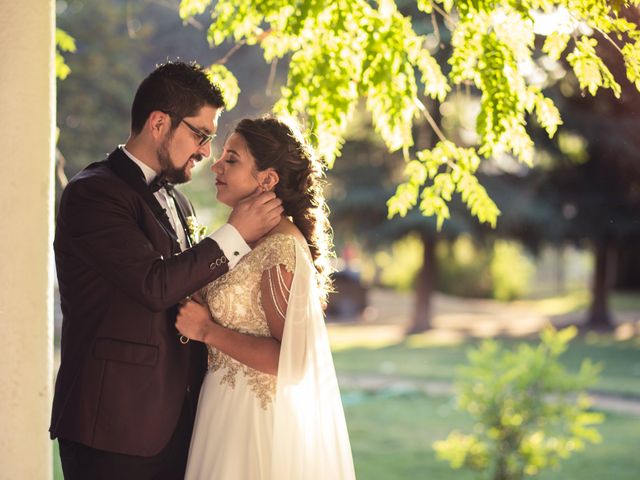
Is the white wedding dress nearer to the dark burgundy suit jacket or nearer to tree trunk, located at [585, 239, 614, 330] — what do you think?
the dark burgundy suit jacket

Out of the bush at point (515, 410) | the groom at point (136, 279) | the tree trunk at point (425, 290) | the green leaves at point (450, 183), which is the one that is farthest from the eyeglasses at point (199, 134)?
the tree trunk at point (425, 290)

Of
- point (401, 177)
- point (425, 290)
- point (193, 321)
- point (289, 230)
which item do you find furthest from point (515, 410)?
point (425, 290)

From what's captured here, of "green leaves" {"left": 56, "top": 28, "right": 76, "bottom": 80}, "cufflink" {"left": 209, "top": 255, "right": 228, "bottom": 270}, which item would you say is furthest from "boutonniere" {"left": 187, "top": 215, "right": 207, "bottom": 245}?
"green leaves" {"left": 56, "top": 28, "right": 76, "bottom": 80}

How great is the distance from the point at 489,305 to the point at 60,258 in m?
33.2

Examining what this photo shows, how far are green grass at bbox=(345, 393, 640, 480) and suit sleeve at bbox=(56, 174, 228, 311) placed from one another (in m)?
8.44

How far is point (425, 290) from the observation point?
26641mm

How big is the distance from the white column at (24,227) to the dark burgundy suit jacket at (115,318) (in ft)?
0.48

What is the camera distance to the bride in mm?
3668

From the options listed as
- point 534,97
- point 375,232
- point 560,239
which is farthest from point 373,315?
point 534,97

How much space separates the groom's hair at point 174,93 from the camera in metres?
3.64

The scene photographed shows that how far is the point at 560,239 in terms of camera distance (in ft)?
80.6

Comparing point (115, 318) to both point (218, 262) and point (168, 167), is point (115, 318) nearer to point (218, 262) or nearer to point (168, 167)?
point (218, 262)

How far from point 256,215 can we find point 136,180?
0.49 meters

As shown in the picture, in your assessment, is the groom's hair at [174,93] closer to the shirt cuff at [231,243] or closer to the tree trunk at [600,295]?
the shirt cuff at [231,243]
